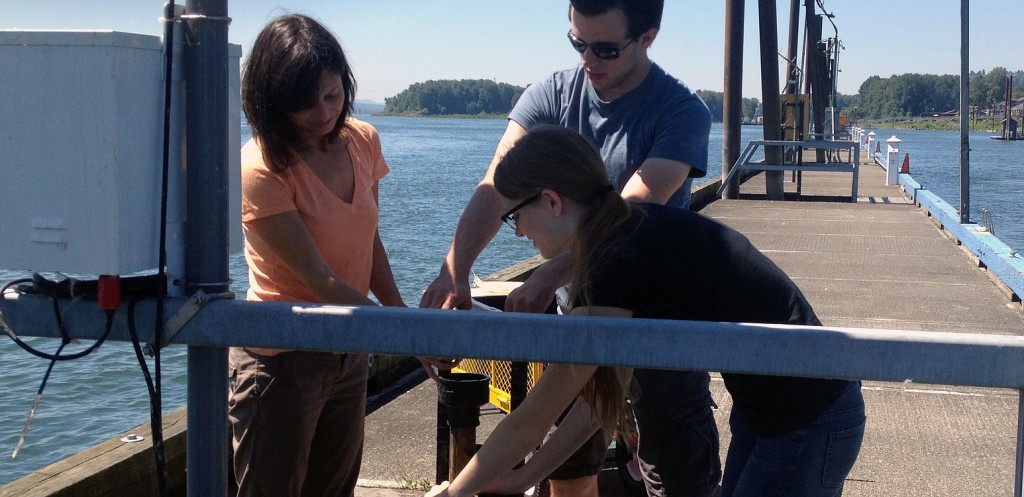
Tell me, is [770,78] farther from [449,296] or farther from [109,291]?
[109,291]

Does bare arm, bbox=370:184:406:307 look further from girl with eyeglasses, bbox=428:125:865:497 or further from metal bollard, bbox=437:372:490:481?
girl with eyeglasses, bbox=428:125:865:497

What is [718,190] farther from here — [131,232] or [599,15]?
[131,232]

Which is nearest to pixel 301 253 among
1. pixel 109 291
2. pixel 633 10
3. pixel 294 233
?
pixel 294 233

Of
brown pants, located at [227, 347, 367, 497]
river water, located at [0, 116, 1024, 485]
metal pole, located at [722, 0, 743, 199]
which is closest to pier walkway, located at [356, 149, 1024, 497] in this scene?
river water, located at [0, 116, 1024, 485]

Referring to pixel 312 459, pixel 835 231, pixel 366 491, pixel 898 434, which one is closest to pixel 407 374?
pixel 366 491

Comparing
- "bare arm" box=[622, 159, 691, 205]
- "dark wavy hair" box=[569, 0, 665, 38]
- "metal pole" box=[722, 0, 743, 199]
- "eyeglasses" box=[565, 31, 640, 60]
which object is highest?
"metal pole" box=[722, 0, 743, 199]

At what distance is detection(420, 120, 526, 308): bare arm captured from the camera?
2803mm

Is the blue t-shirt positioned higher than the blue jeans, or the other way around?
the blue t-shirt

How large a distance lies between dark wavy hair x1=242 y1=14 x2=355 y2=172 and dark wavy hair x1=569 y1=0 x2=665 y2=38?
26.7 inches

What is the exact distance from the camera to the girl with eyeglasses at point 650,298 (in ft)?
6.79

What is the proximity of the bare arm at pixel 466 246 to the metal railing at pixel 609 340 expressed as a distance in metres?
1.11

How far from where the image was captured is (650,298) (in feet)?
6.88

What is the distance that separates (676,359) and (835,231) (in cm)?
1340

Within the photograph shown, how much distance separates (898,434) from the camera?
5.20 metres
